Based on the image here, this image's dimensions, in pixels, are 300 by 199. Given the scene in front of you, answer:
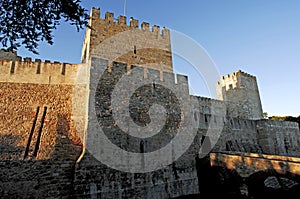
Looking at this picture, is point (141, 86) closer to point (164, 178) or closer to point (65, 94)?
point (65, 94)

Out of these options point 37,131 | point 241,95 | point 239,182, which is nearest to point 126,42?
point 37,131

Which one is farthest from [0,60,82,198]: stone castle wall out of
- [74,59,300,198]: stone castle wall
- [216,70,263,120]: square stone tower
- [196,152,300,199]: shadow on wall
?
[216,70,263,120]: square stone tower

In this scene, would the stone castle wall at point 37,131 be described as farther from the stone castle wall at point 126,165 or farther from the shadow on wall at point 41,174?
the stone castle wall at point 126,165

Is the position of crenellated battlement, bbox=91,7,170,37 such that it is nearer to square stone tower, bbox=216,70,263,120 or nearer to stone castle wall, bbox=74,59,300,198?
stone castle wall, bbox=74,59,300,198

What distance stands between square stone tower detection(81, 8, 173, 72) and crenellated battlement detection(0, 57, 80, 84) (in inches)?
82.7

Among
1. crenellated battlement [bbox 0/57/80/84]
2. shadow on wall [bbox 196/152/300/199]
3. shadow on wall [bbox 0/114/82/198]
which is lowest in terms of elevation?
shadow on wall [bbox 196/152/300/199]

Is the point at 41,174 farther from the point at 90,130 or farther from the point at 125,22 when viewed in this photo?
the point at 125,22

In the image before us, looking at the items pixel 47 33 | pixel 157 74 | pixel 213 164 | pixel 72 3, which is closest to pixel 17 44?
pixel 47 33

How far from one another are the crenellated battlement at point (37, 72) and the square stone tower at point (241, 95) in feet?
54.7

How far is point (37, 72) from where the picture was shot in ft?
22.9

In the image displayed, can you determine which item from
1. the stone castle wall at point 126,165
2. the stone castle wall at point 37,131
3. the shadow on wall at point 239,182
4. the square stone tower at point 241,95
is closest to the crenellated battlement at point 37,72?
the stone castle wall at point 37,131

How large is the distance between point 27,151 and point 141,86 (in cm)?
450

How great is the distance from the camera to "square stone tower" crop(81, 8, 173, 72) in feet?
31.6

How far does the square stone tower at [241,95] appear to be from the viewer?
19.1m
